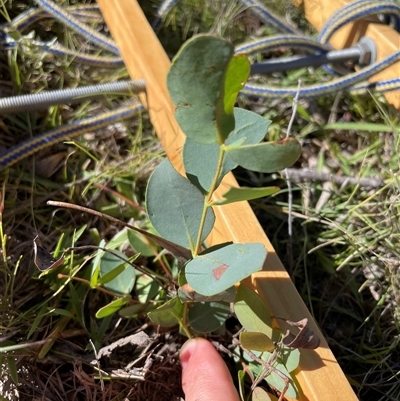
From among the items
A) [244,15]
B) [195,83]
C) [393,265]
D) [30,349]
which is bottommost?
[30,349]

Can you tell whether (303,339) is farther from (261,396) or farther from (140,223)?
(140,223)

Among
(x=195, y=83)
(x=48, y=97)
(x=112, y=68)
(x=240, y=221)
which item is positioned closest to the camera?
(x=195, y=83)

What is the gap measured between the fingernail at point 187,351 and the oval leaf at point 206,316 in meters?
0.03

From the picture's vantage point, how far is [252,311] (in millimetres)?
499

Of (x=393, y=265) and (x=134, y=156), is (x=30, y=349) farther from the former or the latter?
(x=393, y=265)

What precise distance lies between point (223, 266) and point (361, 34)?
64 cm

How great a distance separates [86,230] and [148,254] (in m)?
0.14

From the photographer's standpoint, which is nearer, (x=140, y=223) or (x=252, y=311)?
(x=252, y=311)

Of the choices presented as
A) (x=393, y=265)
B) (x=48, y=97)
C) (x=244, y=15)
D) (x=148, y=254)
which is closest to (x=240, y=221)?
(x=148, y=254)

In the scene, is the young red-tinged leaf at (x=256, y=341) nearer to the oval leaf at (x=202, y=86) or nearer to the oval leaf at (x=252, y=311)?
the oval leaf at (x=252, y=311)

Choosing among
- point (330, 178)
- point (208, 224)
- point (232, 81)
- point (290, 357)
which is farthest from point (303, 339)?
point (330, 178)

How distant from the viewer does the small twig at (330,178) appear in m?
0.75

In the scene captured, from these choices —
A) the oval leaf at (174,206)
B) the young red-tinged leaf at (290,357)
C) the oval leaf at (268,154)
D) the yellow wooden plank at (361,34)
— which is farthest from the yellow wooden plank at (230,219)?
the yellow wooden plank at (361,34)

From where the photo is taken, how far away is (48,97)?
0.73 meters
